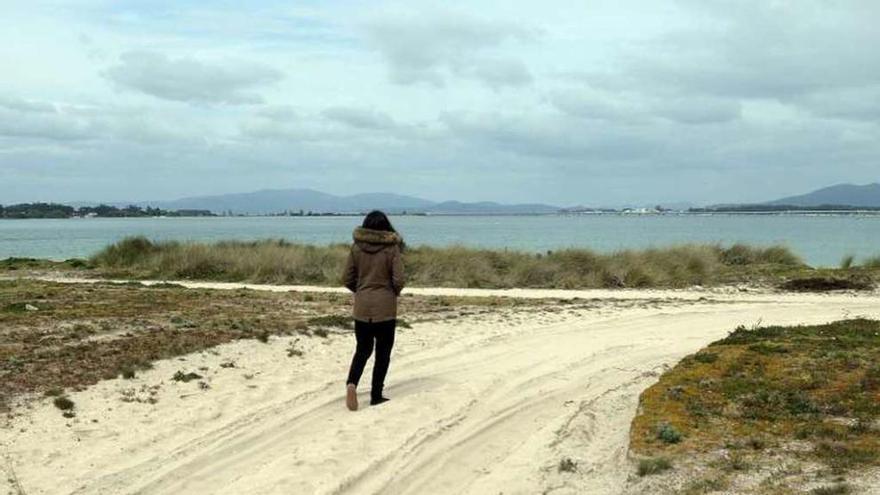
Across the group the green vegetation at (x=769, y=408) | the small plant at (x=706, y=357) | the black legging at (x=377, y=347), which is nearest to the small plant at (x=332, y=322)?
the black legging at (x=377, y=347)

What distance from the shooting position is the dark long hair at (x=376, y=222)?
8.15 meters

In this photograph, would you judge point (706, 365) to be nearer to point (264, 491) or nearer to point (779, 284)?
point (264, 491)

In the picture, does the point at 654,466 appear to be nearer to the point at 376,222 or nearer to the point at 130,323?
the point at 376,222

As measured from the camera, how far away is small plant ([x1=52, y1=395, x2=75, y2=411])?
757 cm

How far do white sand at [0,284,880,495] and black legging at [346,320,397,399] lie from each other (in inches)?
12.6

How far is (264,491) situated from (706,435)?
3.16 metres

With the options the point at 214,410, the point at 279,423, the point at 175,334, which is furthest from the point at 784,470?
the point at 175,334

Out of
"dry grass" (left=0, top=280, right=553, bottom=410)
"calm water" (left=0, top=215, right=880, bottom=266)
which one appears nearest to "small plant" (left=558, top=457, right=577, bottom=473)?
"dry grass" (left=0, top=280, right=553, bottom=410)

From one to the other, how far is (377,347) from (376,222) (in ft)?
3.93

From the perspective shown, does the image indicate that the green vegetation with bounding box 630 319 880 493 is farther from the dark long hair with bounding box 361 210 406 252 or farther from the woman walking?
the dark long hair with bounding box 361 210 406 252

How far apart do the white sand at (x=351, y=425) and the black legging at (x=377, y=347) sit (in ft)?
1.05

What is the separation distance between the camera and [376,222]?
26.8 ft

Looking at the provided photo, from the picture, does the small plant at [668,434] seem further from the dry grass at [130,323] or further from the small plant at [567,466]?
the dry grass at [130,323]

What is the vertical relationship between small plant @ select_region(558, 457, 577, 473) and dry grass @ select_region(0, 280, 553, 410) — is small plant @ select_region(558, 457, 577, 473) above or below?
below
